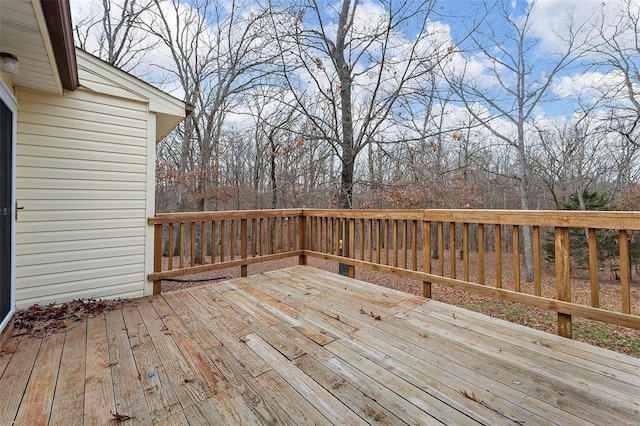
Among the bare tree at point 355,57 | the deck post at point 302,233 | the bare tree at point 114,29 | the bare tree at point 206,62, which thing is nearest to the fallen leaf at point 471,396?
the deck post at point 302,233

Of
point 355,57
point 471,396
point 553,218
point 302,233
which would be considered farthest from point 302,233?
point 355,57

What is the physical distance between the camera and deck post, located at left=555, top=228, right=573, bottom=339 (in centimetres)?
215

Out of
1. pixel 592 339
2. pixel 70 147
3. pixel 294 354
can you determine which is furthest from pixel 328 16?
pixel 592 339

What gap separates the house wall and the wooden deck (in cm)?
68

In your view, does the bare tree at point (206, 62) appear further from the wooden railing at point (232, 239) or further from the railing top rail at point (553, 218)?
the railing top rail at point (553, 218)

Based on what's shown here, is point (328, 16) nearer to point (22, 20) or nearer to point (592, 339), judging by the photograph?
point (22, 20)

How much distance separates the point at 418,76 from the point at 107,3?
951 centimetres

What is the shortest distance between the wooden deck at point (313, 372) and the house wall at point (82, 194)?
68 centimetres

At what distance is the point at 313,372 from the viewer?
1675 millimetres

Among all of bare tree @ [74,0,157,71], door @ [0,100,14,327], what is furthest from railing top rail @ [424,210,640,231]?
bare tree @ [74,0,157,71]

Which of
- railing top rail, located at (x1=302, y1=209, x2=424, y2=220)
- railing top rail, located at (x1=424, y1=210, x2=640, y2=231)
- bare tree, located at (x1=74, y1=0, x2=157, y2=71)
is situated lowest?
railing top rail, located at (x1=424, y1=210, x2=640, y2=231)

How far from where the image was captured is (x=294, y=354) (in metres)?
1.87

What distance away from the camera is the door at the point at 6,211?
2.18 metres

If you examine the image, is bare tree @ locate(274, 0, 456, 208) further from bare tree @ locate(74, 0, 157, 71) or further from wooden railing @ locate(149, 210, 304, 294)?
bare tree @ locate(74, 0, 157, 71)
